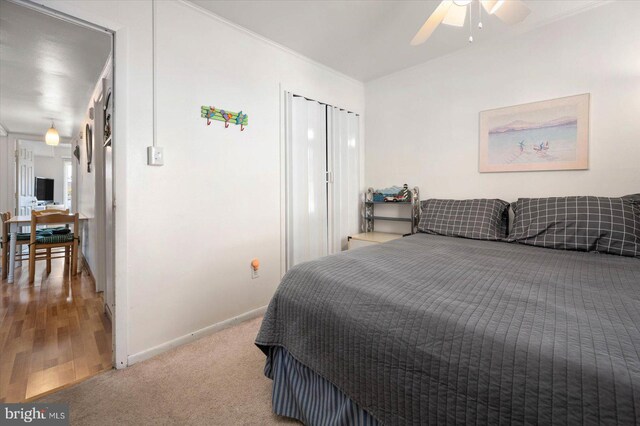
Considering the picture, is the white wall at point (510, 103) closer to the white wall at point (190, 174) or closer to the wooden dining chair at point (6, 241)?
the white wall at point (190, 174)

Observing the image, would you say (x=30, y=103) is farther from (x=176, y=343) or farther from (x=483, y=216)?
(x=483, y=216)

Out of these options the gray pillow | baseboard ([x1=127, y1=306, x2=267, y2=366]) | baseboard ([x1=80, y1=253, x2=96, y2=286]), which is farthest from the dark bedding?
baseboard ([x1=80, y1=253, x2=96, y2=286])

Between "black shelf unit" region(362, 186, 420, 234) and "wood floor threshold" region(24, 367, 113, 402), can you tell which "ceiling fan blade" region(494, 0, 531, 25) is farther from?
"wood floor threshold" region(24, 367, 113, 402)

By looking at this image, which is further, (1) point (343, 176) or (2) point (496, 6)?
(1) point (343, 176)

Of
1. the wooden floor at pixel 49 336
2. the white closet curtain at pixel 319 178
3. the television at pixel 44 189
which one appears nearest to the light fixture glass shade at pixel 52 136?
the wooden floor at pixel 49 336

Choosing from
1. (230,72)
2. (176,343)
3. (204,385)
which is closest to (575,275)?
(204,385)

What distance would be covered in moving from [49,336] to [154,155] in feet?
5.32

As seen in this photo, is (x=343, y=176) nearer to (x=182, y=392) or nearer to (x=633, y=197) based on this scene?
(x=633, y=197)

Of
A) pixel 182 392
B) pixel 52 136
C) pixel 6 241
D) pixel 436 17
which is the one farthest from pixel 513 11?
pixel 52 136

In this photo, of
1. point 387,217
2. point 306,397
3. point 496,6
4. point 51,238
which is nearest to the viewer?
point 306,397

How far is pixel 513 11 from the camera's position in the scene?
5.23ft

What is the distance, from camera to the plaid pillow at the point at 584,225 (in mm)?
1682

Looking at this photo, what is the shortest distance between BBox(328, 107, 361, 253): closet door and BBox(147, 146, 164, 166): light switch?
5.63 feet

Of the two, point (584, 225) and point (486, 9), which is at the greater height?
point (486, 9)
